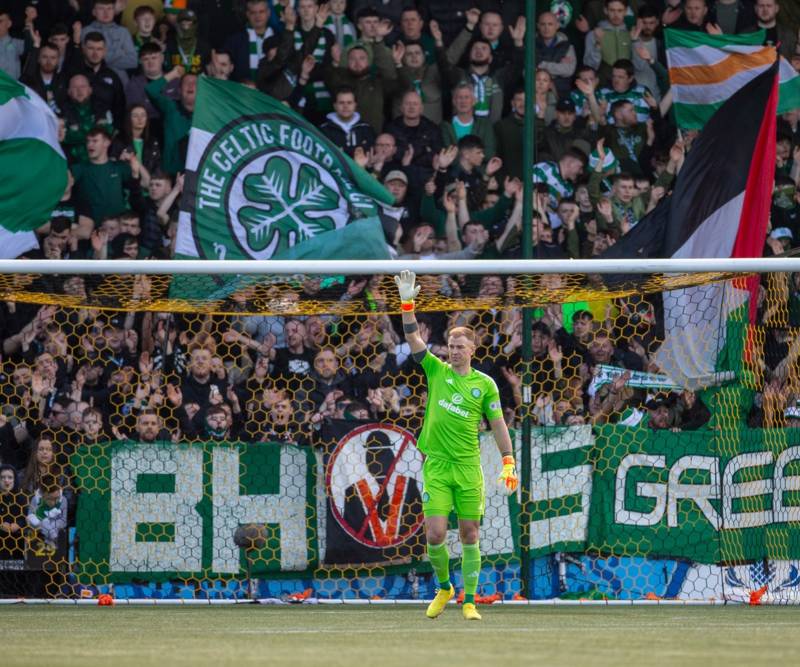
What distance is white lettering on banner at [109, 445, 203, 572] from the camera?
A: 1166 cm

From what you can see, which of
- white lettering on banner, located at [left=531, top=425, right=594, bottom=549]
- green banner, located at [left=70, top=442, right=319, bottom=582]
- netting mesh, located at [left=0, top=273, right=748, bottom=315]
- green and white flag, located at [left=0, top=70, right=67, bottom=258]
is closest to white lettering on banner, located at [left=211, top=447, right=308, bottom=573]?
green banner, located at [left=70, top=442, right=319, bottom=582]

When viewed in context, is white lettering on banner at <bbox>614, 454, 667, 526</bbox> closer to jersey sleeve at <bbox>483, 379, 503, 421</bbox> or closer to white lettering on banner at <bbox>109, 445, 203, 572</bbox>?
jersey sleeve at <bbox>483, 379, 503, 421</bbox>

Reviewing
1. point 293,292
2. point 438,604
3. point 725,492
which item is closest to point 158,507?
point 293,292

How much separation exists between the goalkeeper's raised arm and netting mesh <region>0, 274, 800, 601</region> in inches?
74.6

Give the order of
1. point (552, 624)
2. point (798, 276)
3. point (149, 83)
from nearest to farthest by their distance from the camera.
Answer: point (552, 624) < point (798, 276) < point (149, 83)

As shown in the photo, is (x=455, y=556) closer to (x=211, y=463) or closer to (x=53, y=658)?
(x=211, y=463)

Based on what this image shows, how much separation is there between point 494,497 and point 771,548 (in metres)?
2.39

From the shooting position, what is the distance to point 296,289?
472 inches

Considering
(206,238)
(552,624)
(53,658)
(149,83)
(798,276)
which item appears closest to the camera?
(53,658)

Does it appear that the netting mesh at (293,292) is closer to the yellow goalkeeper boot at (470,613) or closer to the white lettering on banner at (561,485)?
the white lettering on banner at (561,485)

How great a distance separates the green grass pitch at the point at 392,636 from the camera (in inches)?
244

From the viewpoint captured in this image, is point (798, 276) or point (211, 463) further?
point (798, 276)

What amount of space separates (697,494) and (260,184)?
5624 mm

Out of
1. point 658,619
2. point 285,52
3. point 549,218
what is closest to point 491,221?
point 549,218
